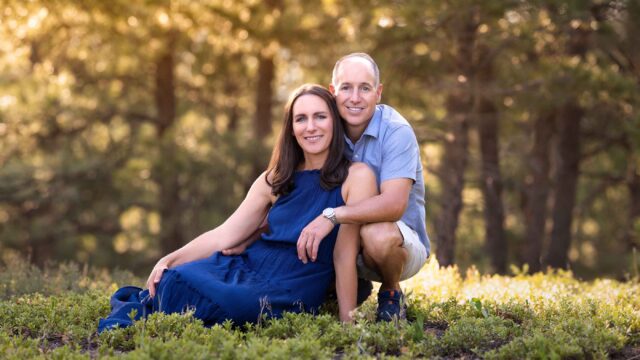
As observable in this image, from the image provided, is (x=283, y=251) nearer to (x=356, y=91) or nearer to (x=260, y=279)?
(x=260, y=279)

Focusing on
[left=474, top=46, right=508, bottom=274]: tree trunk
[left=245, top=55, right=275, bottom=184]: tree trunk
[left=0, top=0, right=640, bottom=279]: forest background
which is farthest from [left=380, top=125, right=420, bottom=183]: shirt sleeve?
[left=245, top=55, right=275, bottom=184]: tree trunk

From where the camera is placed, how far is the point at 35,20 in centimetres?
1293

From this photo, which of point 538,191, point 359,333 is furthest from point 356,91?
point 538,191

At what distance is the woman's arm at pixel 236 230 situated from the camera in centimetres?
513

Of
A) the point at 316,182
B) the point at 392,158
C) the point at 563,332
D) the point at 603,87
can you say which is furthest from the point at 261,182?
the point at 603,87

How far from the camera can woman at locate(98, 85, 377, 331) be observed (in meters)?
4.70

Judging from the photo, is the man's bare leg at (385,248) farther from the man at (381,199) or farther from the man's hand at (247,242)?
the man's hand at (247,242)

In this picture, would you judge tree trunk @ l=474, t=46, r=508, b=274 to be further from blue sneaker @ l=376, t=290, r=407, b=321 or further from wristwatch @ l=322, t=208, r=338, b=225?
wristwatch @ l=322, t=208, r=338, b=225

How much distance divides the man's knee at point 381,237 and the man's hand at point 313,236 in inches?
9.8

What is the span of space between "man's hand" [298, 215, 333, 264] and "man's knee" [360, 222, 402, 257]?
0.81 ft

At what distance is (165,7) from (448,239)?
6610 millimetres

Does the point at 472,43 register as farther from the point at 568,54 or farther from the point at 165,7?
the point at 165,7

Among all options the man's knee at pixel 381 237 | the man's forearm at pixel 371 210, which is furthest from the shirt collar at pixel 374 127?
the man's knee at pixel 381 237

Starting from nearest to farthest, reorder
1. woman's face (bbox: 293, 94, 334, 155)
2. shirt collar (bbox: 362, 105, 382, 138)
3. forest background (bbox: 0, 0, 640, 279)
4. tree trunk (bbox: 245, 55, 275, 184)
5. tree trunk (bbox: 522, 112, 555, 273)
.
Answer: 1. woman's face (bbox: 293, 94, 334, 155)
2. shirt collar (bbox: 362, 105, 382, 138)
3. forest background (bbox: 0, 0, 640, 279)
4. tree trunk (bbox: 522, 112, 555, 273)
5. tree trunk (bbox: 245, 55, 275, 184)
